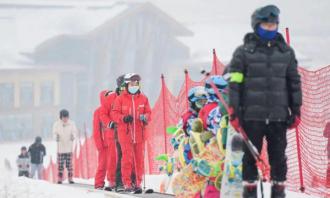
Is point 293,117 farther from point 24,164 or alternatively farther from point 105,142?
point 24,164

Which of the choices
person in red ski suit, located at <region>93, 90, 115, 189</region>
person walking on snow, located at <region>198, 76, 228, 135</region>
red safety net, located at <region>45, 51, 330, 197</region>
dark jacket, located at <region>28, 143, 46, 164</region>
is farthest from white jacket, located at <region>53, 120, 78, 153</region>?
person walking on snow, located at <region>198, 76, 228, 135</region>

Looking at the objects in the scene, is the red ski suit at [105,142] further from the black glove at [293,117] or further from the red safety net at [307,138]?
the black glove at [293,117]

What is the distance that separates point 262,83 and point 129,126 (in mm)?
4748

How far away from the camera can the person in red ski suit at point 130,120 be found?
439 inches

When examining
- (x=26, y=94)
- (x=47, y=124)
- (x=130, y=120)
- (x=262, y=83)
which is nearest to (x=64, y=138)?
(x=130, y=120)

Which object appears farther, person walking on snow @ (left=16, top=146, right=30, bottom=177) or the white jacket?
person walking on snow @ (left=16, top=146, right=30, bottom=177)

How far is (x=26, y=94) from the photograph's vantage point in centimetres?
4666

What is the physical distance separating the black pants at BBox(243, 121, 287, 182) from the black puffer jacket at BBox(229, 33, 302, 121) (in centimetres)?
10

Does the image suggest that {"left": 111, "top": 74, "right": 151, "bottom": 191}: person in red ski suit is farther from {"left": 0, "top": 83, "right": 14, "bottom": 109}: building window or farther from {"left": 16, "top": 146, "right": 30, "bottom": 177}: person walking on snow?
{"left": 0, "top": 83, "right": 14, "bottom": 109}: building window

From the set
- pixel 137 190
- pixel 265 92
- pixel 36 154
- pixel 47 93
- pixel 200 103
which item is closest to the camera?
pixel 265 92

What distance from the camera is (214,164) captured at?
7656mm

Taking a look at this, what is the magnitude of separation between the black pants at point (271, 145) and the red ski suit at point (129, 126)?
4.49 meters

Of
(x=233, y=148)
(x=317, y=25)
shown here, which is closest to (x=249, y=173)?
(x=233, y=148)

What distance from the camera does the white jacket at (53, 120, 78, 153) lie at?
17250 mm
